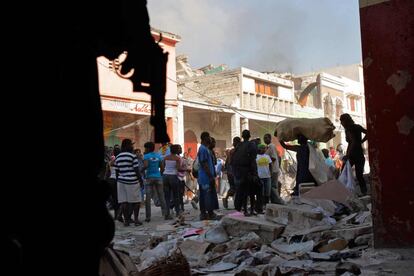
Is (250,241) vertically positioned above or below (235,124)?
below

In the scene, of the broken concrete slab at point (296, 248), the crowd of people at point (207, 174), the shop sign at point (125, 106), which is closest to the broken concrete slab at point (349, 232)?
the broken concrete slab at point (296, 248)

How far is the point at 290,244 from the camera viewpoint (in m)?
5.23

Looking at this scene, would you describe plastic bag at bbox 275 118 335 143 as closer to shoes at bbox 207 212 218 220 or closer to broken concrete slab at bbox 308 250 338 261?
shoes at bbox 207 212 218 220

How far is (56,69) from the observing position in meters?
1.47

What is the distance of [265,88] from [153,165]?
19622 millimetres

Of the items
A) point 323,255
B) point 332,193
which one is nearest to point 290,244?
point 323,255

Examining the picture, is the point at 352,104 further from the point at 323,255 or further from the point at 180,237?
the point at 323,255

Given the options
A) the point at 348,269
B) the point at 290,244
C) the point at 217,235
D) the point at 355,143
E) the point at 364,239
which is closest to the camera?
the point at 348,269

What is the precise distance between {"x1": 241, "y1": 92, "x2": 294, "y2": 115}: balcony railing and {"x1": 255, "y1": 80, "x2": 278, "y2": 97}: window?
0.83 feet

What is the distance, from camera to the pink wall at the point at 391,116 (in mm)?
4535

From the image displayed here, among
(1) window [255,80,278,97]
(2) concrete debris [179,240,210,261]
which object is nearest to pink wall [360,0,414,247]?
(2) concrete debris [179,240,210,261]

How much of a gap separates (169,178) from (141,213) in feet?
7.49

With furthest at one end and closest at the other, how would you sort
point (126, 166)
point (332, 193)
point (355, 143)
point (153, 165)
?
point (153, 165) < point (126, 166) < point (355, 143) < point (332, 193)

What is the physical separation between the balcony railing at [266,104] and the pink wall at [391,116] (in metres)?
21.2
